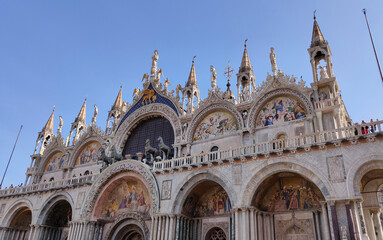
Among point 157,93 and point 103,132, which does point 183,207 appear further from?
point 103,132

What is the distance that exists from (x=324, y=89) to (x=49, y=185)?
2015 centimetres

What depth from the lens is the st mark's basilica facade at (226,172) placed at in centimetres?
1369

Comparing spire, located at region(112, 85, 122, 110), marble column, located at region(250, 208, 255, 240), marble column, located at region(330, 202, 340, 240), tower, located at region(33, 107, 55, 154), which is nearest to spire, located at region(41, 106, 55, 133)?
tower, located at region(33, 107, 55, 154)

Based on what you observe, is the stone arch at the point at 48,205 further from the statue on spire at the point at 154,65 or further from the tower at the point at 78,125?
the statue on spire at the point at 154,65

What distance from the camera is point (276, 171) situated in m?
14.9

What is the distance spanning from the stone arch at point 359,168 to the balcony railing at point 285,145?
3.14ft

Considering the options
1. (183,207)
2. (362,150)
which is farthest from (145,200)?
(362,150)

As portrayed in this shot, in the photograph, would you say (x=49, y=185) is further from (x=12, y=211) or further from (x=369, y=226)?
(x=369, y=226)

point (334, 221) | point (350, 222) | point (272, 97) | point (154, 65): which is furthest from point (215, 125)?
point (350, 222)

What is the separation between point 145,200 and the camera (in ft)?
64.2

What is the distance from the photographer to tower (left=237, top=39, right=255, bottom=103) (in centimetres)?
2097

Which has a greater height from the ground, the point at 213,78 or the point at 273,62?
the point at 213,78

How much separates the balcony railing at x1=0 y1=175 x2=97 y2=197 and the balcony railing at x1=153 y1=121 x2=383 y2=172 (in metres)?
5.83

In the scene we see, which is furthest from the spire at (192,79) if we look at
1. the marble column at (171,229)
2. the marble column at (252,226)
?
the marble column at (252,226)
